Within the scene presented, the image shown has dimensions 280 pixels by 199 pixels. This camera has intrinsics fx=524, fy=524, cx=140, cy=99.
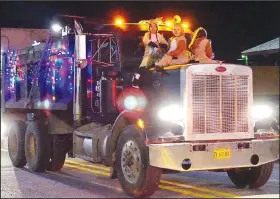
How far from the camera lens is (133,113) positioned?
8.12 metres

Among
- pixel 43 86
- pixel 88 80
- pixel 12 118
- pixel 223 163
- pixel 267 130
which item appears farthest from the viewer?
pixel 12 118

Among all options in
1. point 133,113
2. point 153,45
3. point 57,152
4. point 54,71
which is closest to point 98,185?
point 133,113

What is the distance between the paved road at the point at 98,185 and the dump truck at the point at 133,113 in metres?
0.33

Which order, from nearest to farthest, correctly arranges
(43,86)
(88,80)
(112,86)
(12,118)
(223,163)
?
Result: 1. (223,163)
2. (112,86)
3. (88,80)
4. (43,86)
5. (12,118)

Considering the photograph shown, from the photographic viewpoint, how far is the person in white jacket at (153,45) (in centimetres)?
892

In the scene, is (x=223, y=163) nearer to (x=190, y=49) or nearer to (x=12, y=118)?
(x=190, y=49)

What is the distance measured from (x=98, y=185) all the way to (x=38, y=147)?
2.27 meters

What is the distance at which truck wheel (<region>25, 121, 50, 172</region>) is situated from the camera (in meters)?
10.8

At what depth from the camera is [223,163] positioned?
25.3ft

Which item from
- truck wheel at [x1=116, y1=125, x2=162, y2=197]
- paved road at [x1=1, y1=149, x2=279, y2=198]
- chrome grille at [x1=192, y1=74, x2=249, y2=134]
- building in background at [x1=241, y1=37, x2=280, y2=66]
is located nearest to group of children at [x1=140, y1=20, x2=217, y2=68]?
chrome grille at [x1=192, y1=74, x2=249, y2=134]

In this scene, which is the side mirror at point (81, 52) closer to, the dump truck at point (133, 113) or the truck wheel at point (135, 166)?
the dump truck at point (133, 113)

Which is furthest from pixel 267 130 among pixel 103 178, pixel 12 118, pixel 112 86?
pixel 12 118

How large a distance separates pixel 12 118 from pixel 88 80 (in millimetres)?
3727

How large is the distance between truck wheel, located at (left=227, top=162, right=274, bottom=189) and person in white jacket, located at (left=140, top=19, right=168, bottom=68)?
2388 millimetres
